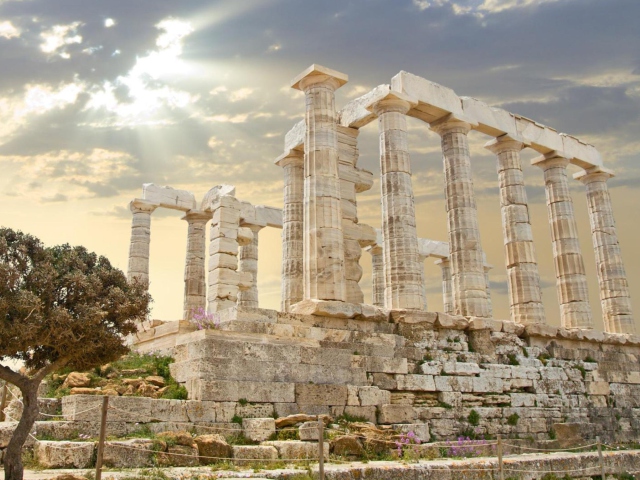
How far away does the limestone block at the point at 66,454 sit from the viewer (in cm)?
977

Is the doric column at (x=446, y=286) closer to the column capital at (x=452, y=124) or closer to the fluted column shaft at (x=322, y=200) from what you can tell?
the column capital at (x=452, y=124)

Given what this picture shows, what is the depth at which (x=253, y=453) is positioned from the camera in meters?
11.0

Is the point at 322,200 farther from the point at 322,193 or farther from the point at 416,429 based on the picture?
the point at 416,429

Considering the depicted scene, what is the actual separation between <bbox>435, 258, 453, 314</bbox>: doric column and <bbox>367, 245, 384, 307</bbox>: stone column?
4401 millimetres

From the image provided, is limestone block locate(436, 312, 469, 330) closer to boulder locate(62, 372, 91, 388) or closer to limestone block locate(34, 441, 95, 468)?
boulder locate(62, 372, 91, 388)

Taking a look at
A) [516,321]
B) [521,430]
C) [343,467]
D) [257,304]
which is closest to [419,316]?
[521,430]

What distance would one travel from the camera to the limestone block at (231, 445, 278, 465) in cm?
1091

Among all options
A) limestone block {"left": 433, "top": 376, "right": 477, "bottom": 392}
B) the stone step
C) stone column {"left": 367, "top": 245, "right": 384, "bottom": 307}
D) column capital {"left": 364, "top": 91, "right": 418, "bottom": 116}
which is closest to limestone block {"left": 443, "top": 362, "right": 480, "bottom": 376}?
limestone block {"left": 433, "top": 376, "right": 477, "bottom": 392}

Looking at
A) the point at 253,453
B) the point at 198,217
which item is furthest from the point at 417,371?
the point at 198,217

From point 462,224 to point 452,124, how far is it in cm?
348

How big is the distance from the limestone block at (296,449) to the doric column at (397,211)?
7417 mm

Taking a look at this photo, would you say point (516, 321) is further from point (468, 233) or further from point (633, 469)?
point (633, 469)

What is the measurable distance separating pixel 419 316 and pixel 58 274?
405 inches

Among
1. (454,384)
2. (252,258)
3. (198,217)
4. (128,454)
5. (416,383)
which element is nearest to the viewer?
(128,454)
